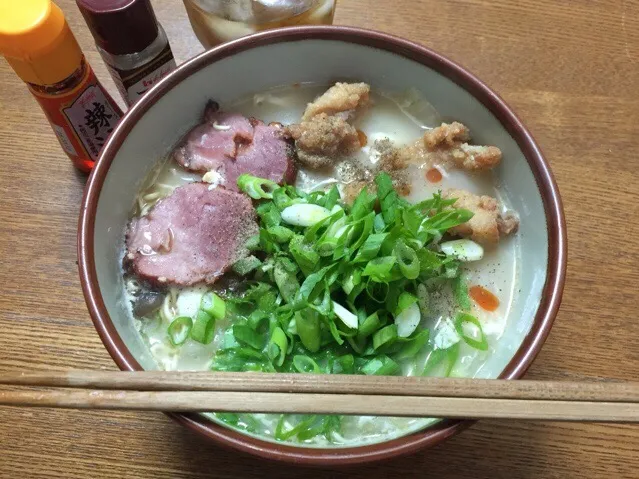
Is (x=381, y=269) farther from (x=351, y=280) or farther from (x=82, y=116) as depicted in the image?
(x=82, y=116)

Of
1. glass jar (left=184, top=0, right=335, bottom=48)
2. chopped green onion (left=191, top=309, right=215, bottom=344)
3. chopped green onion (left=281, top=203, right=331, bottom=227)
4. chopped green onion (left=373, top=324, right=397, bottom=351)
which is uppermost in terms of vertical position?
glass jar (left=184, top=0, right=335, bottom=48)

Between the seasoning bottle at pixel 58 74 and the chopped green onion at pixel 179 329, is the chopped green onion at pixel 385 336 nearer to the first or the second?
the chopped green onion at pixel 179 329

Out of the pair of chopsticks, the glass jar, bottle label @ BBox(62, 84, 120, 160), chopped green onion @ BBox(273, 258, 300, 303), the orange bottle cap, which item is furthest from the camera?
the glass jar

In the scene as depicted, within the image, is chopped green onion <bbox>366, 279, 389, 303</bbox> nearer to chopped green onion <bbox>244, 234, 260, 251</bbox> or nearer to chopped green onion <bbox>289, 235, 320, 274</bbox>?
chopped green onion <bbox>289, 235, 320, 274</bbox>

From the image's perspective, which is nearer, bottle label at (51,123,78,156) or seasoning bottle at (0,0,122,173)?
seasoning bottle at (0,0,122,173)

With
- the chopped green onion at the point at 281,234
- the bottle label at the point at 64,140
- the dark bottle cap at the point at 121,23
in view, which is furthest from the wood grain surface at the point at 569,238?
the chopped green onion at the point at 281,234

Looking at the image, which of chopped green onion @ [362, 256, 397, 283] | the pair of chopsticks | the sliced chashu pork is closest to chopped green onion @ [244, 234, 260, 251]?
the sliced chashu pork
